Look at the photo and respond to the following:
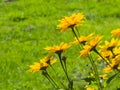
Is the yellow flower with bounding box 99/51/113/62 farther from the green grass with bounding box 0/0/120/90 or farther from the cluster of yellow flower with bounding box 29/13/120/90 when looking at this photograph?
the green grass with bounding box 0/0/120/90

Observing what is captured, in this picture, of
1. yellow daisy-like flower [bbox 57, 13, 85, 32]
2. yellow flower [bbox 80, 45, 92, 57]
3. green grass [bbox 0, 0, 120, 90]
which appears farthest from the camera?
green grass [bbox 0, 0, 120, 90]

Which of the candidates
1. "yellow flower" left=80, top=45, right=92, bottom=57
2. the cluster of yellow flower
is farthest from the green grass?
"yellow flower" left=80, top=45, right=92, bottom=57

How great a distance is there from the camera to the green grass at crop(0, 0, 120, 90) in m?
12.6

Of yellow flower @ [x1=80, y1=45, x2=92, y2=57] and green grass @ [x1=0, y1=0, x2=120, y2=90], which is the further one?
green grass @ [x1=0, y1=0, x2=120, y2=90]

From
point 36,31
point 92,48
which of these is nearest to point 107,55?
point 92,48

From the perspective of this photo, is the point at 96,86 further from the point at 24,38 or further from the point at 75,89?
the point at 24,38

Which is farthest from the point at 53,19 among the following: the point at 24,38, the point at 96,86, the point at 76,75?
the point at 96,86

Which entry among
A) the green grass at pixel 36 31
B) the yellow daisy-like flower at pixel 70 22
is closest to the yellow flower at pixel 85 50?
the yellow daisy-like flower at pixel 70 22

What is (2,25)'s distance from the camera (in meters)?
19.5

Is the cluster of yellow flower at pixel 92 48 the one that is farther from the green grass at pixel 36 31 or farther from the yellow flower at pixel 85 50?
the green grass at pixel 36 31

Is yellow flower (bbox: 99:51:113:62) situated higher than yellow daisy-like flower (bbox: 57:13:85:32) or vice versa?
yellow daisy-like flower (bbox: 57:13:85:32)

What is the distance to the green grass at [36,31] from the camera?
496 inches

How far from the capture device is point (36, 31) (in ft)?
58.9

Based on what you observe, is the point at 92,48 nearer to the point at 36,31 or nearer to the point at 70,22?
the point at 70,22
